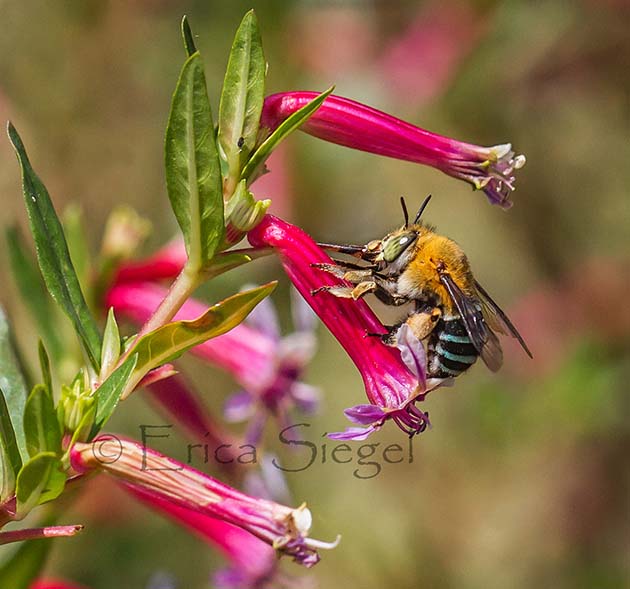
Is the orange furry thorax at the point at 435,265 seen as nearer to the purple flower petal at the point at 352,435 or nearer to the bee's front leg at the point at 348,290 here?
the bee's front leg at the point at 348,290

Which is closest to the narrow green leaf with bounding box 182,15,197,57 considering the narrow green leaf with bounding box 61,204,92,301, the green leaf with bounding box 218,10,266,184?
the green leaf with bounding box 218,10,266,184

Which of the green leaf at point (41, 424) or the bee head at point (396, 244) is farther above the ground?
the bee head at point (396, 244)

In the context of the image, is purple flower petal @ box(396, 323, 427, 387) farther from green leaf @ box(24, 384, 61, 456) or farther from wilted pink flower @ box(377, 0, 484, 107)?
wilted pink flower @ box(377, 0, 484, 107)

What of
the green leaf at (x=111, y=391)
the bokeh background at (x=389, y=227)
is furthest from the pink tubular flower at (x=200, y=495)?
the bokeh background at (x=389, y=227)

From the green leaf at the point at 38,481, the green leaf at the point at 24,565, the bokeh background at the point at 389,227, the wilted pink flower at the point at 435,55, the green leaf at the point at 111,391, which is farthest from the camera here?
the wilted pink flower at the point at 435,55

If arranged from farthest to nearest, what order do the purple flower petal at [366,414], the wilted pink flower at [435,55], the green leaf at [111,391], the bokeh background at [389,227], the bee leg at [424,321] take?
the wilted pink flower at [435,55], the bokeh background at [389,227], the bee leg at [424,321], the purple flower petal at [366,414], the green leaf at [111,391]

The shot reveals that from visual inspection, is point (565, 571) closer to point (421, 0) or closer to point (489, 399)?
point (489, 399)

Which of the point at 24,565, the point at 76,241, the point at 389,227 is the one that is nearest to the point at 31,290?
the point at 76,241
